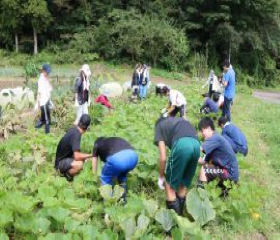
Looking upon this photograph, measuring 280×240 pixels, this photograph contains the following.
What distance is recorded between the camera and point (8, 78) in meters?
18.2

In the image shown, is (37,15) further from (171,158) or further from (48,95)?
(171,158)

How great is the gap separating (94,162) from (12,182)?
0.98m

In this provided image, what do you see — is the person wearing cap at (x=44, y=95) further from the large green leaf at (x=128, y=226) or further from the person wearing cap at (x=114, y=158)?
the large green leaf at (x=128, y=226)

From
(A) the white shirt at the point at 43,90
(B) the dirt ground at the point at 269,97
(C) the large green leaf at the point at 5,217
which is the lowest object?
(B) the dirt ground at the point at 269,97

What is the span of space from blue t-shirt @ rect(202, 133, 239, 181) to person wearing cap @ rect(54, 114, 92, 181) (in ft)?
5.12

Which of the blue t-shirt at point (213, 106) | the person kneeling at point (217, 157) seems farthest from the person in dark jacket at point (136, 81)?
the person kneeling at point (217, 157)

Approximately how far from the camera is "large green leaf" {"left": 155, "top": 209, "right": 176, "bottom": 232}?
158 inches

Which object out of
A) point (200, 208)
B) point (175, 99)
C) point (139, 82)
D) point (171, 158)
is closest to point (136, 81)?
point (139, 82)

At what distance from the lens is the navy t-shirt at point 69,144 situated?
5.24 meters

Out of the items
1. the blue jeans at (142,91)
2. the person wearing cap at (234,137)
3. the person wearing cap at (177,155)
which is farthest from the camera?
the blue jeans at (142,91)

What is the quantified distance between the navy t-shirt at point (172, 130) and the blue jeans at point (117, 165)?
1.21 feet

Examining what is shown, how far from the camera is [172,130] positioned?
4406 millimetres

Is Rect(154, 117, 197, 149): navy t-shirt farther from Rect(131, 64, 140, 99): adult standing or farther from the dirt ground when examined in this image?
the dirt ground

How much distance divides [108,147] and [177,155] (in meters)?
0.85
